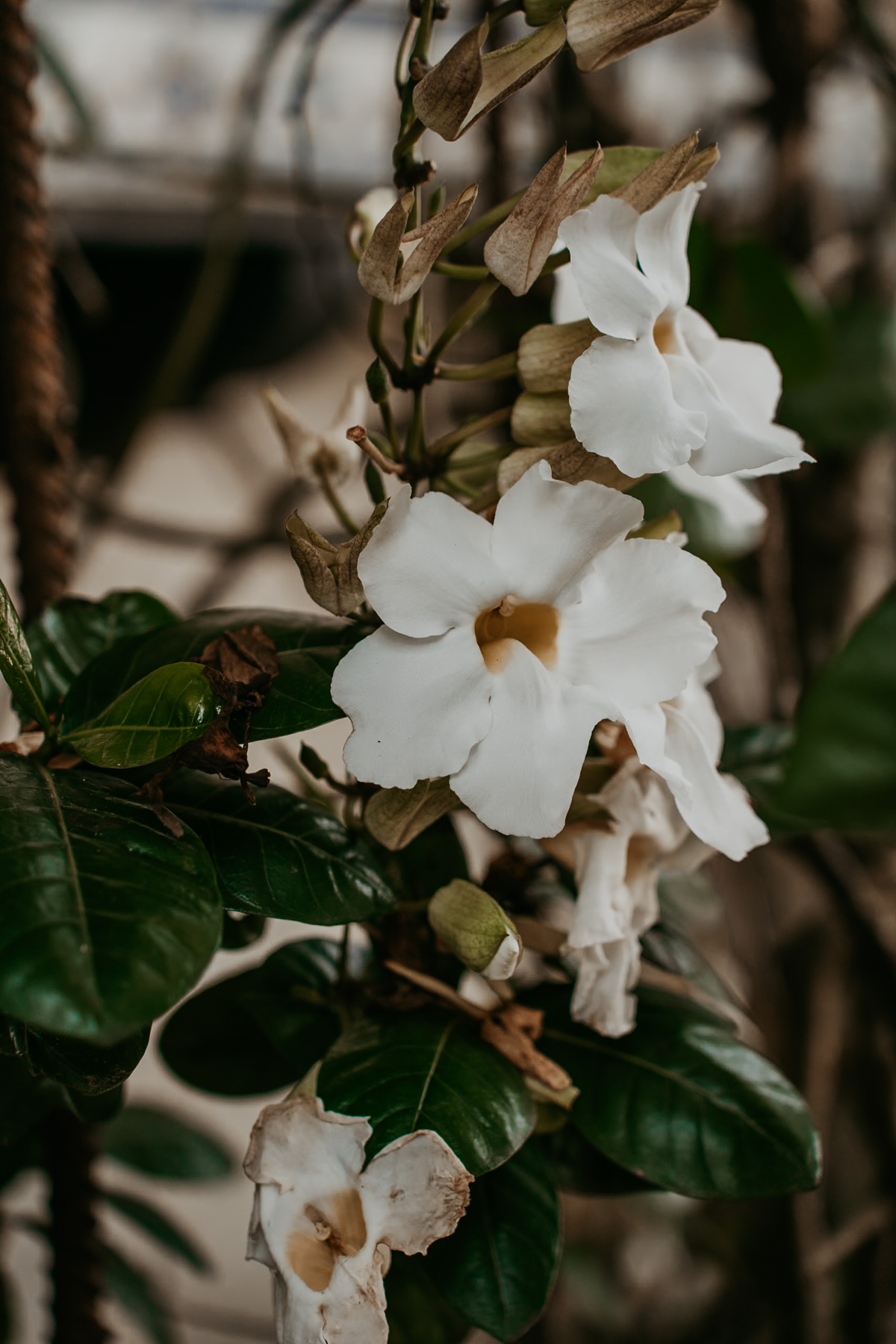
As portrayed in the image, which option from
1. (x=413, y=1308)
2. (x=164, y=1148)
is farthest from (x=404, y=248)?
(x=164, y=1148)

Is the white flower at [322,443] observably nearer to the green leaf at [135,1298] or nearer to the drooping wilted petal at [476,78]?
the drooping wilted petal at [476,78]

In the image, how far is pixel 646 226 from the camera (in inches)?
14.5

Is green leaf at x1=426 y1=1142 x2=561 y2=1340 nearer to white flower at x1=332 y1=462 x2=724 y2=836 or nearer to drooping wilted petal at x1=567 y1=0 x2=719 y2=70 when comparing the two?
white flower at x1=332 y1=462 x2=724 y2=836

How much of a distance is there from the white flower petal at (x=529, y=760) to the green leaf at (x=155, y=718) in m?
0.10

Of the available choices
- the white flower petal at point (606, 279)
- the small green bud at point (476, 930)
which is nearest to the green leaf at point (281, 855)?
the small green bud at point (476, 930)

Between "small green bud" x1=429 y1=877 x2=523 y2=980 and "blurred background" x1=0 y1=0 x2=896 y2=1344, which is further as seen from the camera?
"blurred background" x1=0 y1=0 x2=896 y2=1344

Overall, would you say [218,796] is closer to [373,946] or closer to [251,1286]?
[373,946]

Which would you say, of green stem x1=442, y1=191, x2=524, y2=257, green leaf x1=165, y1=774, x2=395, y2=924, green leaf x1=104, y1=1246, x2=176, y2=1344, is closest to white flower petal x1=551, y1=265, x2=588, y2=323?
green stem x1=442, y1=191, x2=524, y2=257

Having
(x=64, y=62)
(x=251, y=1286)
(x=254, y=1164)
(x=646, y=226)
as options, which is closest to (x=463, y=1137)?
(x=254, y=1164)

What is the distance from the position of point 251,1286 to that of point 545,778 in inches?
58.2

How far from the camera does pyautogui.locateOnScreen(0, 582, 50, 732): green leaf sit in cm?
37

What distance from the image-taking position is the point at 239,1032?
0.57 m

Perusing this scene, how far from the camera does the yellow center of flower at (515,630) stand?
1.21 feet

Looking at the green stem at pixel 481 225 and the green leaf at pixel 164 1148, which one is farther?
the green leaf at pixel 164 1148
